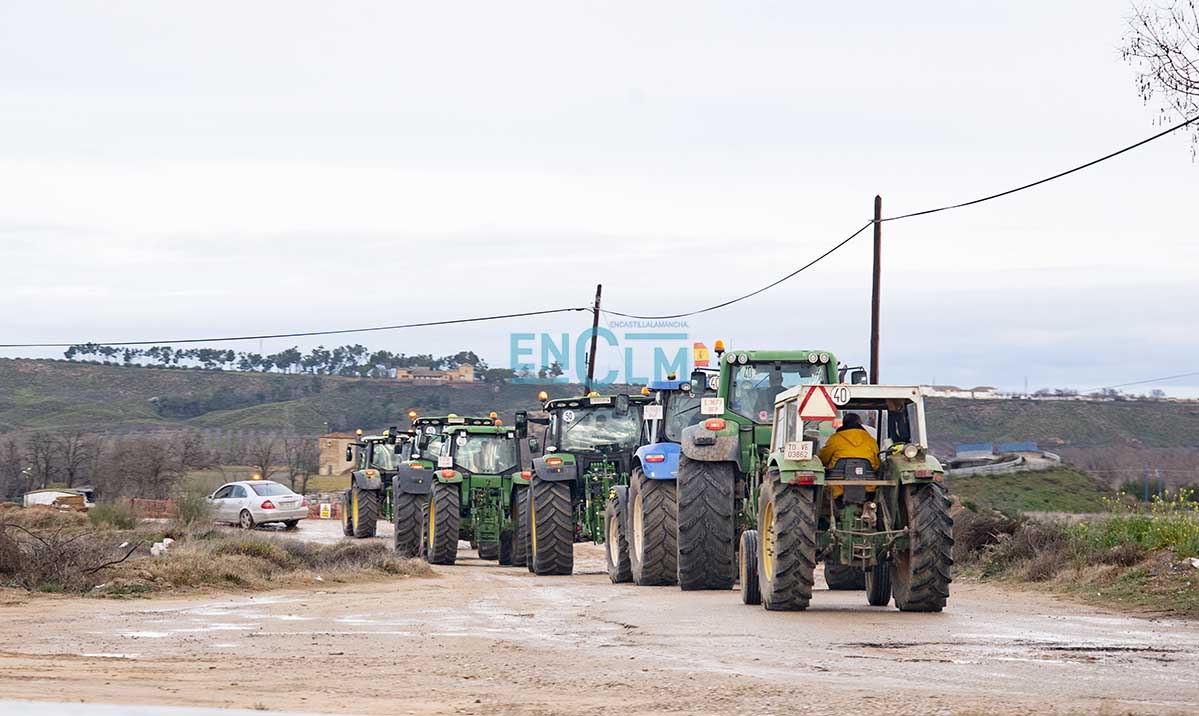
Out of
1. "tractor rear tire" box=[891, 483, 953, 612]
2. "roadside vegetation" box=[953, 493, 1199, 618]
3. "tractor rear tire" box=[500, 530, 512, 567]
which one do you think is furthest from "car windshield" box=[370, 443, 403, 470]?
"tractor rear tire" box=[891, 483, 953, 612]

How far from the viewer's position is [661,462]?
19.8m

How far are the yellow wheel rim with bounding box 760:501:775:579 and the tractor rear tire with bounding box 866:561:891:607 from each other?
1294 mm

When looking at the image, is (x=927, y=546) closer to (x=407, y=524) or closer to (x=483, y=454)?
(x=483, y=454)

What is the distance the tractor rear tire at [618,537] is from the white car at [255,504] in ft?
61.7

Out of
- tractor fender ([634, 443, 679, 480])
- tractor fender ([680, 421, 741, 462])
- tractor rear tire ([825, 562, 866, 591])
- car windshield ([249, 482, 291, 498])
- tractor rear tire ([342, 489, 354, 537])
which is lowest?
tractor rear tire ([342, 489, 354, 537])

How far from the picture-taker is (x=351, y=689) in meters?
9.22

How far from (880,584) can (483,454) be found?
13591 millimetres

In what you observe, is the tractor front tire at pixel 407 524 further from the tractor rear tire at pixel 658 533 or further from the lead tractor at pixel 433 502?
the tractor rear tire at pixel 658 533

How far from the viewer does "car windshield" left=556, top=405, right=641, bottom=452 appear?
84.1ft

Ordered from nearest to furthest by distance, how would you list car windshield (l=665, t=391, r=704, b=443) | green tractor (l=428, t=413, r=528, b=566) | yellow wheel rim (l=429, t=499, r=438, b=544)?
car windshield (l=665, t=391, r=704, b=443), yellow wheel rim (l=429, t=499, r=438, b=544), green tractor (l=428, t=413, r=528, b=566)

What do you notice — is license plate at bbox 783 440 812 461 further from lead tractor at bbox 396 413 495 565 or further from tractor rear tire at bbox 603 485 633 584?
lead tractor at bbox 396 413 495 565

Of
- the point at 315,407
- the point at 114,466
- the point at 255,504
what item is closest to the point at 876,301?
the point at 255,504

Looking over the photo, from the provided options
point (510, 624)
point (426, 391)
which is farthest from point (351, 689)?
point (426, 391)

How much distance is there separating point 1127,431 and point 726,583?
210 ft
